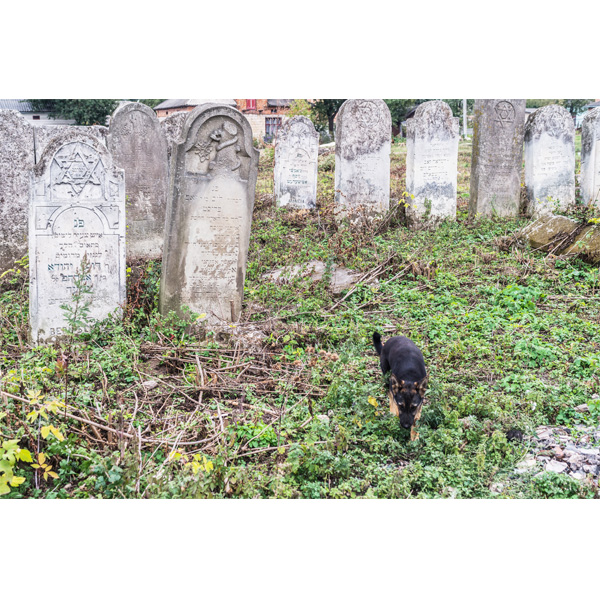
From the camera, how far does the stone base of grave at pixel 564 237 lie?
8031 mm

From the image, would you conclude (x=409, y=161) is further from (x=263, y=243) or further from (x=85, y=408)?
(x=85, y=408)

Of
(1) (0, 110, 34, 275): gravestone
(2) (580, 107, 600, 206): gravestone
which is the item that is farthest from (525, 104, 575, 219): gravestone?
(1) (0, 110, 34, 275): gravestone

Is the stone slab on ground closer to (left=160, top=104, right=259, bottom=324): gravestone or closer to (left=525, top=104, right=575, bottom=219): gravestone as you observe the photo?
(left=160, top=104, right=259, bottom=324): gravestone

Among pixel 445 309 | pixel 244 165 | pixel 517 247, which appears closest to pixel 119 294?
pixel 244 165

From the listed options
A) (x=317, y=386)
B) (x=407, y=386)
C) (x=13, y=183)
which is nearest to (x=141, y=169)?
(x=13, y=183)

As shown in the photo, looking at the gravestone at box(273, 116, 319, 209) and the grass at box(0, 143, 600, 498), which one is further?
the gravestone at box(273, 116, 319, 209)

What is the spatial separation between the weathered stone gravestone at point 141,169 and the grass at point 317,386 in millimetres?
1800

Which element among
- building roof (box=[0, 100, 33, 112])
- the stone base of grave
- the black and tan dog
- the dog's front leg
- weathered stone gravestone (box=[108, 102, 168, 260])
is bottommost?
the dog's front leg

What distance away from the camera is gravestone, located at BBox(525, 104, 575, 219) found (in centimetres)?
1063

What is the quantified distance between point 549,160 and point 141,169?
7345 mm

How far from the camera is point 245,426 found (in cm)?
420

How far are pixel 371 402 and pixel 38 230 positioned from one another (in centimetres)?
383

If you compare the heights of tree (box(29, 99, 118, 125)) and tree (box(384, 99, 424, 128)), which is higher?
tree (box(384, 99, 424, 128))

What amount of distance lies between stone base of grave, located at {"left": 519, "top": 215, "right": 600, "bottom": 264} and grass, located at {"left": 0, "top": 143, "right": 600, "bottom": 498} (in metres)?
0.27
